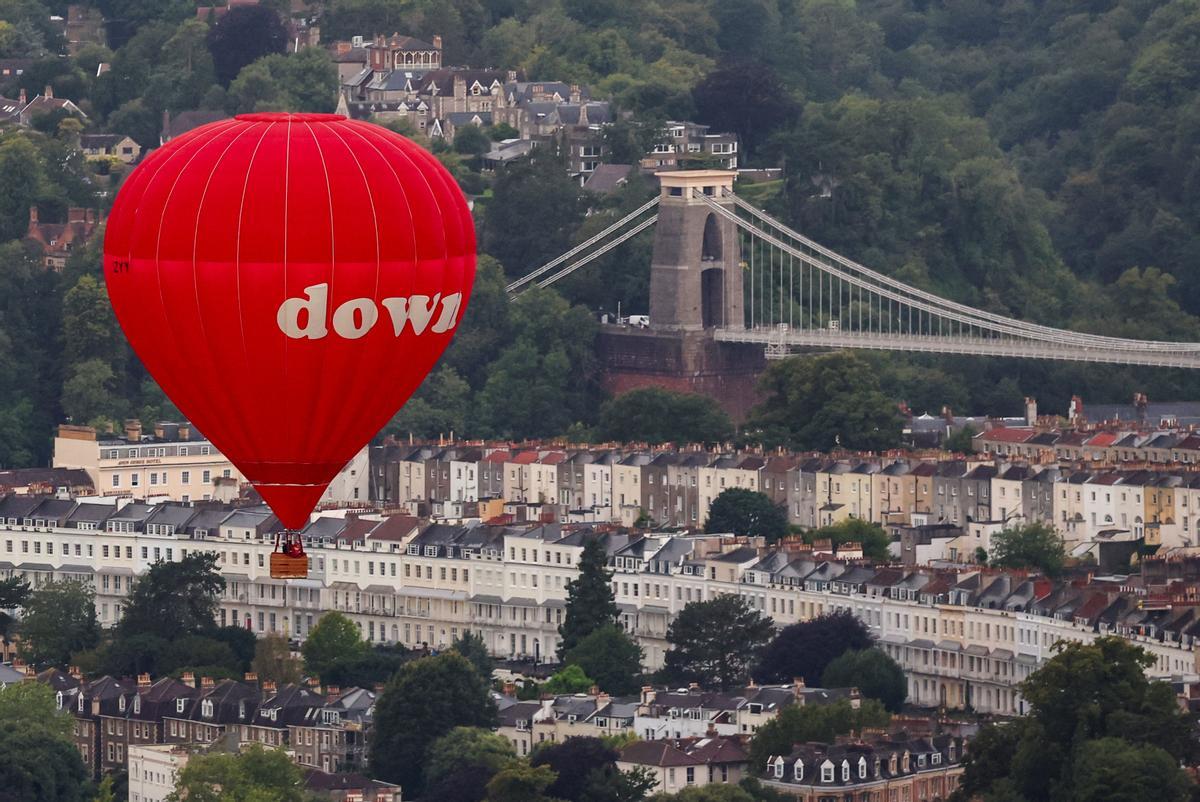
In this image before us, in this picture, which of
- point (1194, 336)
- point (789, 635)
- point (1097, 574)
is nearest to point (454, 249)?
point (789, 635)

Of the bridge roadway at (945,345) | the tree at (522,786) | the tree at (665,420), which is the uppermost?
the bridge roadway at (945,345)

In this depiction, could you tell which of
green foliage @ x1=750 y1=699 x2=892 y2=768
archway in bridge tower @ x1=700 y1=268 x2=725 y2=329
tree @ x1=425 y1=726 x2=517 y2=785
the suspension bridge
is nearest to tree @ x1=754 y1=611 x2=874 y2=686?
green foliage @ x1=750 y1=699 x2=892 y2=768

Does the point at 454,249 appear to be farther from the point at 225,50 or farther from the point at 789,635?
the point at 225,50

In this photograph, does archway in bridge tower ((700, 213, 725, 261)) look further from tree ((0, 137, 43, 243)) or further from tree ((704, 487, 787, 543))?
tree ((704, 487, 787, 543))

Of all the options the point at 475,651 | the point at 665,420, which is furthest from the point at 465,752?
the point at 665,420

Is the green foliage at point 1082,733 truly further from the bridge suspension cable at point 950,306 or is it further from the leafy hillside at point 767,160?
the bridge suspension cable at point 950,306

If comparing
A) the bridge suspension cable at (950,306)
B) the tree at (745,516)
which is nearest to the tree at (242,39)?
the bridge suspension cable at (950,306)

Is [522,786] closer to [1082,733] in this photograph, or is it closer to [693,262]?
[1082,733]
